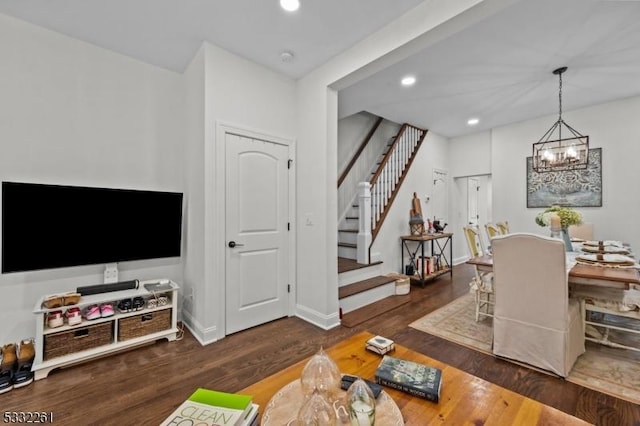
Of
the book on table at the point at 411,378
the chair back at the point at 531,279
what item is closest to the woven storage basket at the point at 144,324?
the book on table at the point at 411,378

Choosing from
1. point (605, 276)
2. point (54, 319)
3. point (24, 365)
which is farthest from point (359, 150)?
point (24, 365)

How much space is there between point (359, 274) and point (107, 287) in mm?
2975

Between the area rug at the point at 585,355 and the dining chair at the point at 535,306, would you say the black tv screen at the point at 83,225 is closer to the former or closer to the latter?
the area rug at the point at 585,355

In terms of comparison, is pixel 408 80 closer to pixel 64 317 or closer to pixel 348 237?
pixel 348 237

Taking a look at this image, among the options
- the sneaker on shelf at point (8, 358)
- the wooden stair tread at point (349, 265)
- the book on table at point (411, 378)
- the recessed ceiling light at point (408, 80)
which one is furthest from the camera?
the wooden stair tread at point (349, 265)

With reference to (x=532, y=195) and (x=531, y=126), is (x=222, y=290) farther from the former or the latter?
(x=531, y=126)

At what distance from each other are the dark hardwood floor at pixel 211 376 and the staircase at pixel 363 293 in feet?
1.13

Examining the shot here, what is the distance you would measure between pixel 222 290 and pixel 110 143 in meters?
1.86

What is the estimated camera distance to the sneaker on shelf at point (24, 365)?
6.48 ft

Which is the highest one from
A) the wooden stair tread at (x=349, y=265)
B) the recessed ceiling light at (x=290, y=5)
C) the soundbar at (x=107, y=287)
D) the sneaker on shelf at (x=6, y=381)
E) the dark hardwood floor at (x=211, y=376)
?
the recessed ceiling light at (x=290, y=5)

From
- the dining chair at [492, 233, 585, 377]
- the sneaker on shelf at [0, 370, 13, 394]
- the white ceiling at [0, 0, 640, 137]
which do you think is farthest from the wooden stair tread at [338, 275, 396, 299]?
the sneaker on shelf at [0, 370, 13, 394]

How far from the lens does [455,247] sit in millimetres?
6492

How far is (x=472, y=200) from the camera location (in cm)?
755

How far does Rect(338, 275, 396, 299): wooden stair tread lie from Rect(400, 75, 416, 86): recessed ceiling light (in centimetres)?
275
